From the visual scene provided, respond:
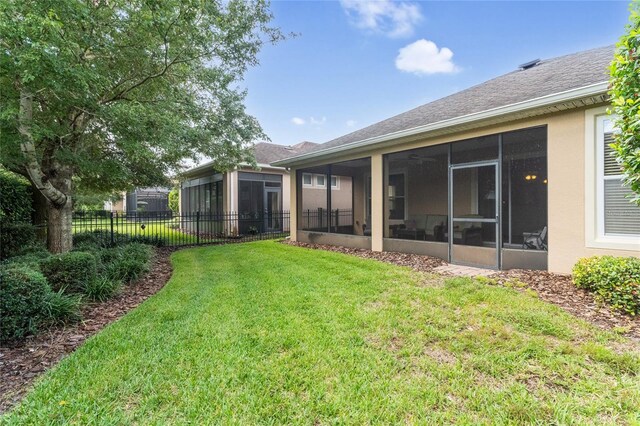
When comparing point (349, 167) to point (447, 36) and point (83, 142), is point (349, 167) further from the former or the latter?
point (83, 142)

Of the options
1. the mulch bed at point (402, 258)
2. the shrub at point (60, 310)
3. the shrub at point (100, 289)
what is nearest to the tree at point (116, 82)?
the shrub at point (100, 289)

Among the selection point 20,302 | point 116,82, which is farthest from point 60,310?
point 116,82

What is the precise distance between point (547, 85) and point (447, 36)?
18.8ft

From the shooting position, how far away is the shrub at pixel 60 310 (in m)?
3.77

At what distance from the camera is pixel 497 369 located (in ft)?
9.03

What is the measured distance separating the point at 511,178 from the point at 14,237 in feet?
42.8

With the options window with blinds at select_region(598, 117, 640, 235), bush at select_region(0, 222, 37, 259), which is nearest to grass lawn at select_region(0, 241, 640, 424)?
window with blinds at select_region(598, 117, 640, 235)

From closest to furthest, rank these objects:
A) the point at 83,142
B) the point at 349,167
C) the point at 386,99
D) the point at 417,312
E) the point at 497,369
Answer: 1. the point at 497,369
2. the point at 417,312
3. the point at 83,142
4. the point at 349,167
5. the point at 386,99

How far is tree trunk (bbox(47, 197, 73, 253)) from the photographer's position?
6898 mm

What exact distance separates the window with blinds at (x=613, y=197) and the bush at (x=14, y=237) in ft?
36.8

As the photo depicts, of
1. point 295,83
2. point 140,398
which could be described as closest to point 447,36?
point 295,83

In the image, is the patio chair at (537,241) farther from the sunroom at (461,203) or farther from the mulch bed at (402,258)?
the mulch bed at (402,258)

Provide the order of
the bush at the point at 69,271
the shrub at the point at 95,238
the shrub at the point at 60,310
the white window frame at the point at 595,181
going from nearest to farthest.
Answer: the shrub at the point at 60,310
the bush at the point at 69,271
the white window frame at the point at 595,181
the shrub at the point at 95,238

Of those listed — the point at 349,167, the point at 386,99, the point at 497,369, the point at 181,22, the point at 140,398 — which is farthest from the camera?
the point at 386,99
